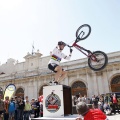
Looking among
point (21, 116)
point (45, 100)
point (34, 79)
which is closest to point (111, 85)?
point (34, 79)

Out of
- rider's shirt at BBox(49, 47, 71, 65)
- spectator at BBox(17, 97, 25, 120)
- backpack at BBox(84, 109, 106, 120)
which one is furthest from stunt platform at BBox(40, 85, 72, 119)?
spectator at BBox(17, 97, 25, 120)

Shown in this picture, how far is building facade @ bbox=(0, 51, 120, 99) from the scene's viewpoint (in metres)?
21.8

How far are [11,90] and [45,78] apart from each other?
43.9 ft

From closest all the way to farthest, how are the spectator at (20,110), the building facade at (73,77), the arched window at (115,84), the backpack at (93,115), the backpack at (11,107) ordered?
the backpack at (93,115) < the backpack at (11,107) < the spectator at (20,110) < the arched window at (115,84) < the building facade at (73,77)

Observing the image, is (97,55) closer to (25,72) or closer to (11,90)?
(11,90)

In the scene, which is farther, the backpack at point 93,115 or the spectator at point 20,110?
the spectator at point 20,110

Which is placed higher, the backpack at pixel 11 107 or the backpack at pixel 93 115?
the backpack at pixel 93 115

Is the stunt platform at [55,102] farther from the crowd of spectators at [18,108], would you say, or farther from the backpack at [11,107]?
the backpack at [11,107]

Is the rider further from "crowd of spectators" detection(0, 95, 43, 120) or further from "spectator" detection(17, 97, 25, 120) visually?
"spectator" detection(17, 97, 25, 120)

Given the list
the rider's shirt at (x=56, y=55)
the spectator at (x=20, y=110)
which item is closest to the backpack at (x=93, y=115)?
the rider's shirt at (x=56, y=55)

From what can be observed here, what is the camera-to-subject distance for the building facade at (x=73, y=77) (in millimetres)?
21797

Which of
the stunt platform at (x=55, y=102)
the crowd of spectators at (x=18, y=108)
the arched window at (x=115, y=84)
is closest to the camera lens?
the stunt platform at (x=55, y=102)

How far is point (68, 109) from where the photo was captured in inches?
231

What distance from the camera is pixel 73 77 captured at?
79.1ft
